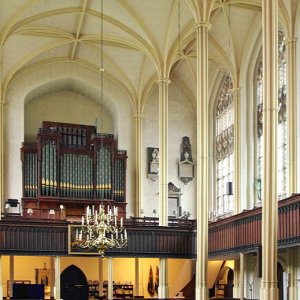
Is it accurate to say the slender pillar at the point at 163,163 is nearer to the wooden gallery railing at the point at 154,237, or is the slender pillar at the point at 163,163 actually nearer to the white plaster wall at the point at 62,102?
the wooden gallery railing at the point at 154,237

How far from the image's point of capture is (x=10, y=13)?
93.7 ft

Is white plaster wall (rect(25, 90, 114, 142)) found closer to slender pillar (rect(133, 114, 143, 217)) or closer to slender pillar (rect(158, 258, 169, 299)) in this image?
slender pillar (rect(133, 114, 143, 217))

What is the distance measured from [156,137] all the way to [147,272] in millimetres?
8296

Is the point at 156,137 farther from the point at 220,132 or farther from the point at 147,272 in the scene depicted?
the point at 147,272

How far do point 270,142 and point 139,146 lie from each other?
19736 millimetres

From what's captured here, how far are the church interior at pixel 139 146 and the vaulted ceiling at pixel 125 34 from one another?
0.08 metres

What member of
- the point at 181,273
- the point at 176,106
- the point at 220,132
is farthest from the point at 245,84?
the point at 181,273

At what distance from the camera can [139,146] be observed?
124 ft

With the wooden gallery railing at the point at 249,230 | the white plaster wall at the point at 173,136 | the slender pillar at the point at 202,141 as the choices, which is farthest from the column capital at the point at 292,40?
the white plaster wall at the point at 173,136

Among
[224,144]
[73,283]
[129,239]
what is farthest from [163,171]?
[73,283]

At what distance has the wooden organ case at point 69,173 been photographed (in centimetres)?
3494

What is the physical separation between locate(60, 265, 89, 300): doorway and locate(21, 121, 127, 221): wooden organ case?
3525 mm

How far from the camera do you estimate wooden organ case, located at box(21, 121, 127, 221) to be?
34938 millimetres

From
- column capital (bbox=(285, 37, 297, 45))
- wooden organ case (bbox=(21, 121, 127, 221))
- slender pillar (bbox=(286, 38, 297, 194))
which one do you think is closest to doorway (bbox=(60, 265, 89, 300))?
wooden organ case (bbox=(21, 121, 127, 221))
